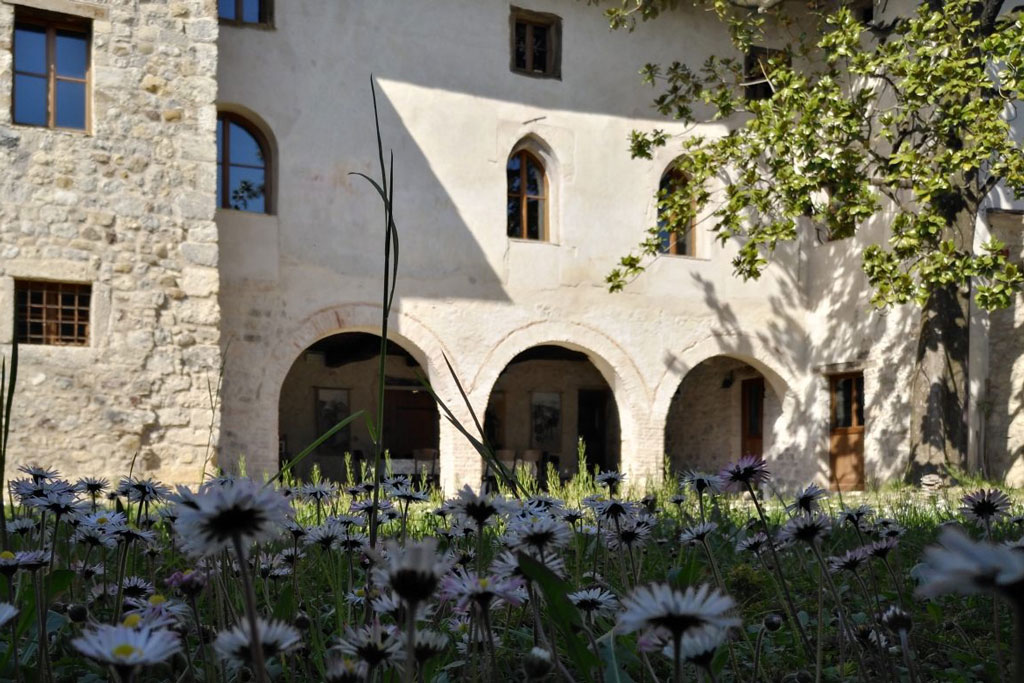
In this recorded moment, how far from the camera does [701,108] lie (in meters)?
15.4

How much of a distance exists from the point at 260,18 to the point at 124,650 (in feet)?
42.8

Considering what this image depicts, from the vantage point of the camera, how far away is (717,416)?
1777 cm

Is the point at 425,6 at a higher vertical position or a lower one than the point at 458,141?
higher

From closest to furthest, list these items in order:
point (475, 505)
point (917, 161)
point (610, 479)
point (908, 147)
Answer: point (475, 505), point (610, 479), point (917, 161), point (908, 147)

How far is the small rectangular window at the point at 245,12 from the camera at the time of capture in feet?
41.0

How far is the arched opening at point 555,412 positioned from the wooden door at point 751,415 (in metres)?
2.69

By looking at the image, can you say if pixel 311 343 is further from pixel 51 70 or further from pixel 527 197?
pixel 51 70

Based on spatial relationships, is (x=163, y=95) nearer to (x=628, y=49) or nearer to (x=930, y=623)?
(x=628, y=49)

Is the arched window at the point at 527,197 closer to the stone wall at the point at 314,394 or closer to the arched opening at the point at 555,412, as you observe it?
the stone wall at the point at 314,394

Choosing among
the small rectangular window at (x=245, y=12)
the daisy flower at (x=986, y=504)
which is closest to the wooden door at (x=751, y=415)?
the small rectangular window at (x=245, y=12)

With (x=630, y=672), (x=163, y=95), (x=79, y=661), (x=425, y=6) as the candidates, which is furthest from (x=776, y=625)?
(x=425, y=6)

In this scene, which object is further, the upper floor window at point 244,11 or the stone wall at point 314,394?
the stone wall at point 314,394

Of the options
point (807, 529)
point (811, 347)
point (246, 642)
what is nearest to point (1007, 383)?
point (811, 347)

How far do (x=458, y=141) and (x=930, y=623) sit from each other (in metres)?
11.7
